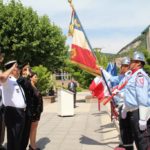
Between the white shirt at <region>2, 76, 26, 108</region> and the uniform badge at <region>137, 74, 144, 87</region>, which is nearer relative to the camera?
the uniform badge at <region>137, 74, 144, 87</region>

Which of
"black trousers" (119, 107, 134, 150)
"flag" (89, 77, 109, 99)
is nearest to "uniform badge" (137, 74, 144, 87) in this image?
"black trousers" (119, 107, 134, 150)

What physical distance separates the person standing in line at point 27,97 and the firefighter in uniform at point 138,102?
1800 mm

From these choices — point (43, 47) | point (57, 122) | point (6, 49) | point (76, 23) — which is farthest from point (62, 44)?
point (76, 23)

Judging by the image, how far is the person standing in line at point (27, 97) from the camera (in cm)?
752

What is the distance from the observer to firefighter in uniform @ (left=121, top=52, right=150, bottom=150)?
641 cm

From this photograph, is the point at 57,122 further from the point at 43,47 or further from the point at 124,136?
the point at 43,47

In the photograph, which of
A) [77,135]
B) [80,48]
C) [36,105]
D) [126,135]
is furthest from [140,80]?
Answer: [77,135]

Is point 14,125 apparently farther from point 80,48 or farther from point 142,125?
point 80,48

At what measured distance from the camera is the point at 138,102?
6.50 m

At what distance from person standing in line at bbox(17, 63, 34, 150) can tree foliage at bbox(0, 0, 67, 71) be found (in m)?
29.5

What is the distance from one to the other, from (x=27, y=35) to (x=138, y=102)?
32.6 metres

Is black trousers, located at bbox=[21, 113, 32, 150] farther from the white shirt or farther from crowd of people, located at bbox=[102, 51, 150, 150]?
crowd of people, located at bbox=[102, 51, 150, 150]

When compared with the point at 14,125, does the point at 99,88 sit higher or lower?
higher

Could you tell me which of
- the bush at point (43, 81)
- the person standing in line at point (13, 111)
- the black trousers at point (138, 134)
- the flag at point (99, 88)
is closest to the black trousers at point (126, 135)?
the black trousers at point (138, 134)
